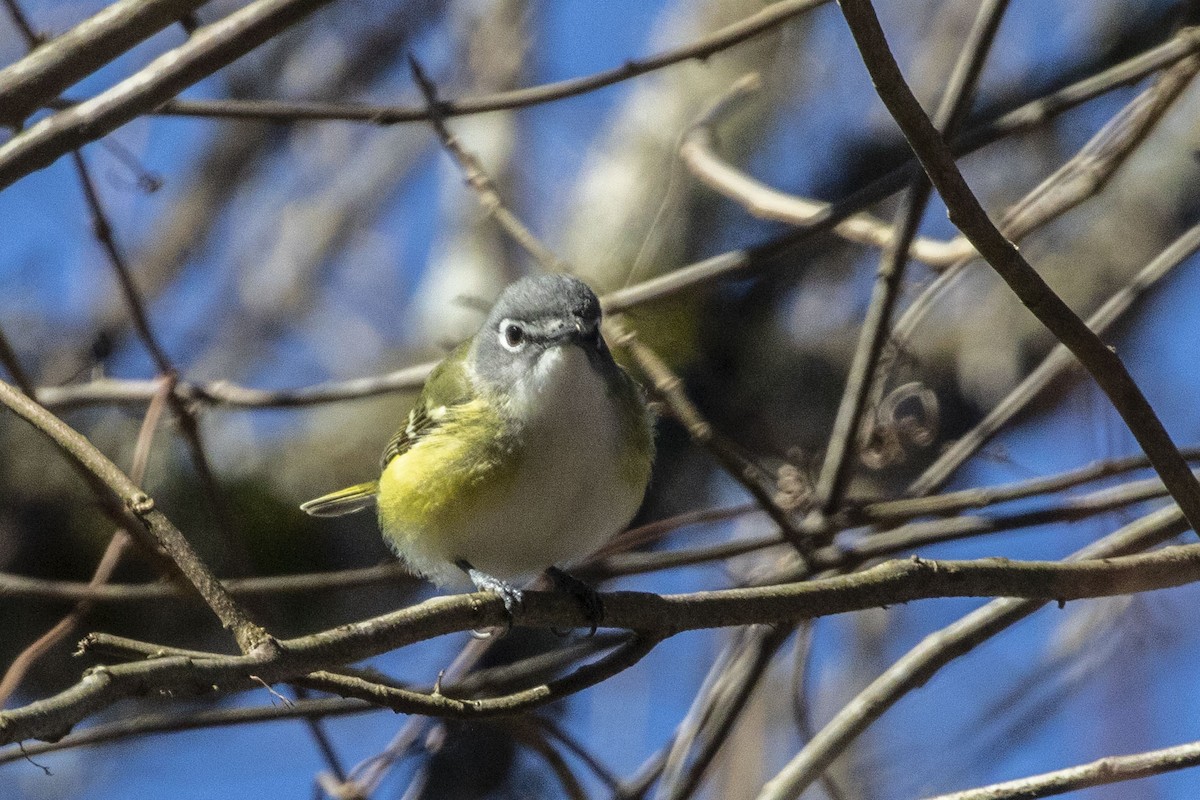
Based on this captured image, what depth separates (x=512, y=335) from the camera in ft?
10.3

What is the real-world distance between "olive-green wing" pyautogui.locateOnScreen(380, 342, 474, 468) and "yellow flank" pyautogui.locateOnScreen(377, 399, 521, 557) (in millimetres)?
57

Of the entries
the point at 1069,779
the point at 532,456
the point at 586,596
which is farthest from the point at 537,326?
the point at 1069,779

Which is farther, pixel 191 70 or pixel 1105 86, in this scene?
pixel 1105 86

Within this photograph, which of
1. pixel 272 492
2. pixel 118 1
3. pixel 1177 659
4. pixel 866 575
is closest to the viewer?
pixel 866 575

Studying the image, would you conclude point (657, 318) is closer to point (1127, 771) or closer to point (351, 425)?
point (351, 425)

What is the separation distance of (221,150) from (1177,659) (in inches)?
210

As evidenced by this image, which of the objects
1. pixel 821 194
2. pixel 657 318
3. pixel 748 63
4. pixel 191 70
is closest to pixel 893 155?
pixel 821 194

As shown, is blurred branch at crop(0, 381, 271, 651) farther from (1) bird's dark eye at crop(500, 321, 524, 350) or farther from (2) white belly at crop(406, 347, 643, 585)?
(1) bird's dark eye at crop(500, 321, 524, 350)

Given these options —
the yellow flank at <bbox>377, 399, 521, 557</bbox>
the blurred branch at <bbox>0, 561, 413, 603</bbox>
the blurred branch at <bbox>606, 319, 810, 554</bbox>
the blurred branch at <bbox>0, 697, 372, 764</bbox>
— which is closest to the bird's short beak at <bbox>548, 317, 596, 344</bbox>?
the blurred branch at <bbox>606, 319, 810, 554</bbox>

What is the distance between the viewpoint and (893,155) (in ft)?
18.3

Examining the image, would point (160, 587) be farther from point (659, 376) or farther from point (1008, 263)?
point (1008, 263)

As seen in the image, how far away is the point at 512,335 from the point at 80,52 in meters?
Answer: 1.12

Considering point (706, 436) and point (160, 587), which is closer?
point (706, 436)

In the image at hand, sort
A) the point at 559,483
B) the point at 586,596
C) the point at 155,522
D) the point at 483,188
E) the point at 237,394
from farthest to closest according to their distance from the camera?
the point at 237,394 < the point at 483,188 < the point at 559,483 < the point at 586,596 < the point at 155,522
